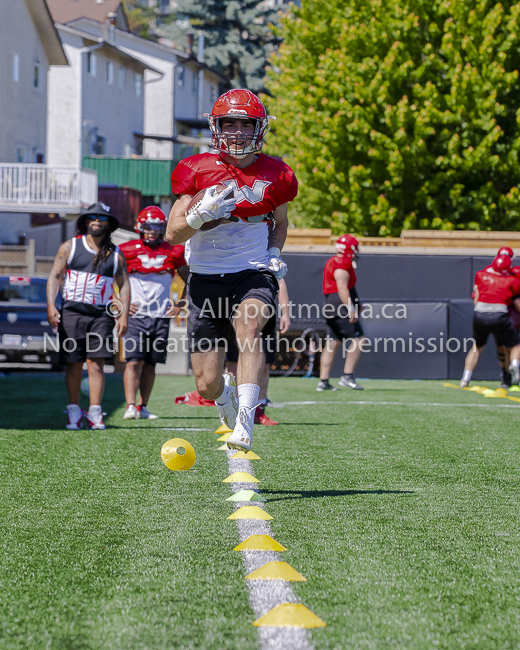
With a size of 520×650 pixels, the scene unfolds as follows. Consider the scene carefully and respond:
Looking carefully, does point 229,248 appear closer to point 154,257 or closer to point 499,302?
point 154,257

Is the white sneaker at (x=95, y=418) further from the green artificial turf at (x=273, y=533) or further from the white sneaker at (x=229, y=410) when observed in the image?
the white sneaker at (x=229, y=410)

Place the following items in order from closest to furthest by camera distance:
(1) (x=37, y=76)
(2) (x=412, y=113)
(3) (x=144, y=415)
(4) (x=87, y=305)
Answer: (4) (x=87, y=305), (3) (x=144, y=415), (2) (x=412, y=113), (1) (x=37, y=76)

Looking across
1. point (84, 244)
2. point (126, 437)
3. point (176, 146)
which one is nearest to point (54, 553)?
point (126, 437)

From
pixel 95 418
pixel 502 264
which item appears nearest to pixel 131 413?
pixel 95 418

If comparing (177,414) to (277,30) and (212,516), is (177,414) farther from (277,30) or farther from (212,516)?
(277,30)

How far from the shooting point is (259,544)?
143 inches

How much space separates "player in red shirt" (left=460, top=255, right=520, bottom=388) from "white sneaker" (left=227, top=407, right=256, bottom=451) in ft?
29.7

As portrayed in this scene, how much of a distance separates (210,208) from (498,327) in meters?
9.30

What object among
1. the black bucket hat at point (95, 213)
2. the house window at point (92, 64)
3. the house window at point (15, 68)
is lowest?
the black bucket hat at point (95, 213)

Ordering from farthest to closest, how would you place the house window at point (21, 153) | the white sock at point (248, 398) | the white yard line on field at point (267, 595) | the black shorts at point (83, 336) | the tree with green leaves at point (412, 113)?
1. the house window at point (21, 153)
2. the tree with green leaves at point (412, 113)
3. the black shorts at point (83, 336)
4. the white sock at point (248, 398)
5. the white yard line on field at point (267, 595)

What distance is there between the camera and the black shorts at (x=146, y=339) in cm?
884

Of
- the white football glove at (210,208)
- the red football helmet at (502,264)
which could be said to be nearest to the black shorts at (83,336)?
the white football glove at (210,208)

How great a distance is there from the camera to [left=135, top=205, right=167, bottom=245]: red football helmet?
346 inches

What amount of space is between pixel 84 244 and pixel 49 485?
3508 mm
